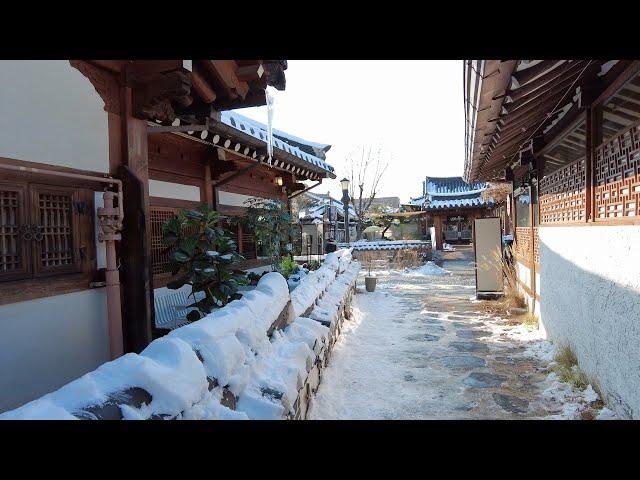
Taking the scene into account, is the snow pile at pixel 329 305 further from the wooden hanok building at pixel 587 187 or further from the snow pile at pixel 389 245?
the snow pile at pixel 389 245

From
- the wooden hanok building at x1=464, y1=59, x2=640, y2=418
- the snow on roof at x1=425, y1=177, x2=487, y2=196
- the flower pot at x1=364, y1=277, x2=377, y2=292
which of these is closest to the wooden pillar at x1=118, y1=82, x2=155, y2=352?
the wooden hanok building at x1=464, y1=59, x2=640, y2=418

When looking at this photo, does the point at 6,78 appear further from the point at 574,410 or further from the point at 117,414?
the point at 574,410

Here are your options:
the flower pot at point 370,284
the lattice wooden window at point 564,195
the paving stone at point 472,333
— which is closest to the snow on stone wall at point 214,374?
the lattice wooden window at point 564,195

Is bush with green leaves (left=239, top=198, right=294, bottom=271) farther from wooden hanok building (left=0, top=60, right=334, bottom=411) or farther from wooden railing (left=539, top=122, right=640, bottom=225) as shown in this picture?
wooden railing (left=539, top=122, right=640, bottom=225)

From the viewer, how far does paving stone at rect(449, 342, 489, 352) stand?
5316 mm

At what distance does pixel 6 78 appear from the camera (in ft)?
7.93

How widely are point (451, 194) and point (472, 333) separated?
16.5 m

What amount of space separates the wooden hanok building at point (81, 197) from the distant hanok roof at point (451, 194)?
1762cm

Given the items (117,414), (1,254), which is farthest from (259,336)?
(1,254)

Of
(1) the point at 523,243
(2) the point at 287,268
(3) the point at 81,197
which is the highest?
(3) the point at 81,197

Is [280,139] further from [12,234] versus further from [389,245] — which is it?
[389,245]

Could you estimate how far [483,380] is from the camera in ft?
13.9

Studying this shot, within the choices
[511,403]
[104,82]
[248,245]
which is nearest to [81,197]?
[104,82]

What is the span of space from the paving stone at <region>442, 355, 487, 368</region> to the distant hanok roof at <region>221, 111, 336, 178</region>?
3686mm
